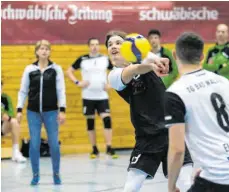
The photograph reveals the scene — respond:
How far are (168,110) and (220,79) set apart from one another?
44cm

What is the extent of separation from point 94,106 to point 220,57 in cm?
269

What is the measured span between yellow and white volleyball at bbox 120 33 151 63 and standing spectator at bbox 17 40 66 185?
13.3 feet

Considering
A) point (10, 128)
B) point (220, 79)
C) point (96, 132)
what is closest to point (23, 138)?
point (10, 128)

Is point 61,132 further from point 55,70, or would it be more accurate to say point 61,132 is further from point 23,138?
point 55,70

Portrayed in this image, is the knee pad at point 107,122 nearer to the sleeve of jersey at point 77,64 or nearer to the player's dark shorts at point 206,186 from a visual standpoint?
the sleeve of jersey at point 77,64

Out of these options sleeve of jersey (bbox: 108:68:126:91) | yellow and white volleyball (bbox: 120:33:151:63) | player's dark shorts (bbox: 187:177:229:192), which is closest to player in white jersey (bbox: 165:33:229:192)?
player's dark shorts (bbox: 187:177:229:192)

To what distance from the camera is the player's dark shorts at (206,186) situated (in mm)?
4074

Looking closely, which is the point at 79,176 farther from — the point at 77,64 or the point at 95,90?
the point at 77,64

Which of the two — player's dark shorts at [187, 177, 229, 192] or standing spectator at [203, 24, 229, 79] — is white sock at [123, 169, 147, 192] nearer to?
player's dark shorts at [187, 177, 229, 192]

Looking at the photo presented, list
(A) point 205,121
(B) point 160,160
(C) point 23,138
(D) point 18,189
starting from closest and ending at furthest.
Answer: (A) point 205,121, (B) point 160,160, (D) point 18,189, (C) point 23,138

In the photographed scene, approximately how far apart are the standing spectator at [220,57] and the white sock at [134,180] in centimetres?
623

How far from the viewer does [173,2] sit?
13.4m

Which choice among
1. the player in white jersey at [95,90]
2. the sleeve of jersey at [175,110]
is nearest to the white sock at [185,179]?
the sleeve of jersey at [175,110]

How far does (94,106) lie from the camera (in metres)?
12.5
